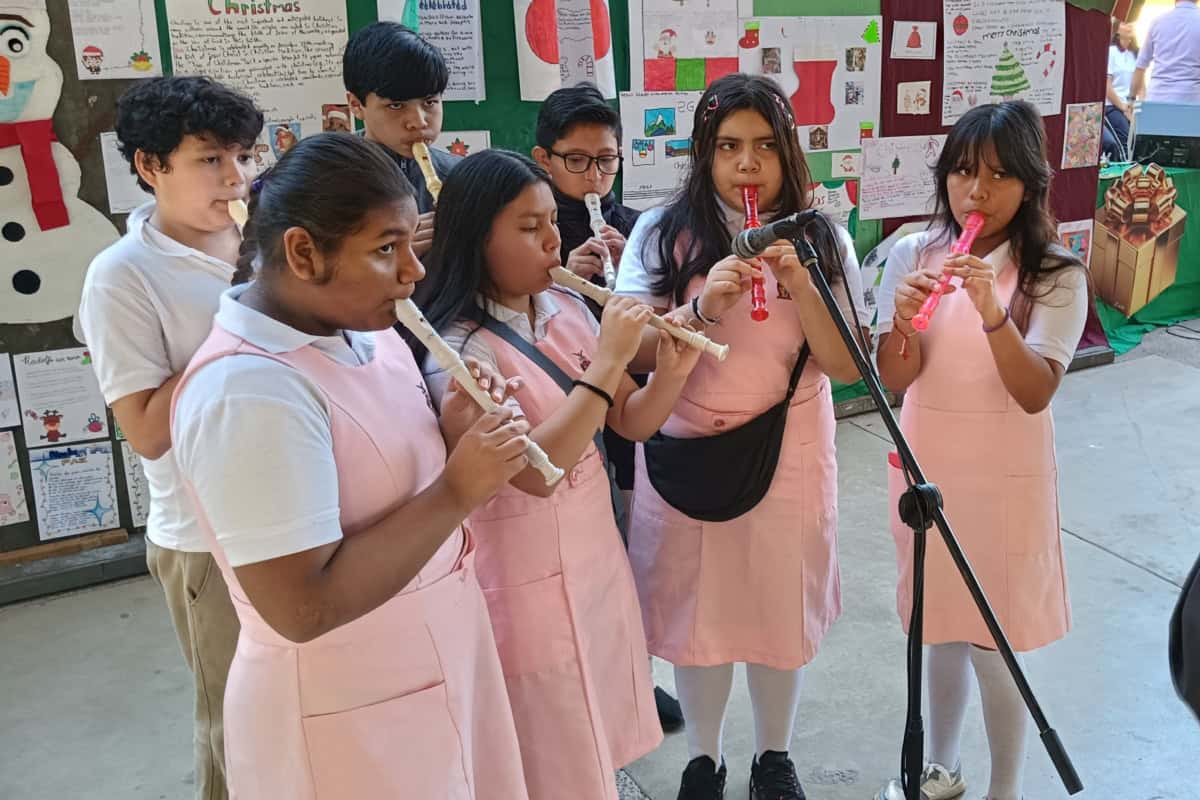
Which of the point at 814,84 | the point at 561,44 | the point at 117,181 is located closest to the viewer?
the point at 117,181

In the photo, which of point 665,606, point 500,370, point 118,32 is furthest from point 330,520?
point 118,32

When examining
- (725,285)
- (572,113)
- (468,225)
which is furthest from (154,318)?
(572,113)

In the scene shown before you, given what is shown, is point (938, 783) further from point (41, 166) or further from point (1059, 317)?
point (41, 166)

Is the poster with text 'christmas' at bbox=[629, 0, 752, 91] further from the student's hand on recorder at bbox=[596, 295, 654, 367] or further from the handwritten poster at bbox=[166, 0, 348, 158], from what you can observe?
the student's hand on recorder at bbox=[596, 295, 654, 367]

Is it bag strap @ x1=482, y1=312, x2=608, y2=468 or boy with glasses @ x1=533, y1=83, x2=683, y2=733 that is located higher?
boy with glasses @ x1=533, y1=83, x2=683, y2=733

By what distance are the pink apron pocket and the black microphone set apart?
2.45 ft

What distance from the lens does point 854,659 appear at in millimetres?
2971

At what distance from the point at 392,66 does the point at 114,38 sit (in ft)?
5.04

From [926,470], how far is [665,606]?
0.60 meters

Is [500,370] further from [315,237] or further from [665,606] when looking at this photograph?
[665,606]

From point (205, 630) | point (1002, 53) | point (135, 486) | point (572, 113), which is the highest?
point (1002, 53)

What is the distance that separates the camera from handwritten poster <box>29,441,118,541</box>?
3.46 m

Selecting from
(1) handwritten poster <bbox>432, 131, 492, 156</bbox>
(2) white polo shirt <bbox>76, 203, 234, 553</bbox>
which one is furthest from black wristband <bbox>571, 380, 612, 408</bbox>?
(1) handwritten poster <bbox>432, 131, 492, 156</bbox>

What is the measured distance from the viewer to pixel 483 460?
50.2 inches
